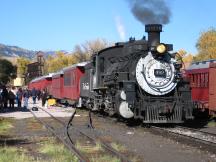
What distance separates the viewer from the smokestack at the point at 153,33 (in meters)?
17.1

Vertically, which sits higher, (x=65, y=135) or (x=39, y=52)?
(x=39, y=52)

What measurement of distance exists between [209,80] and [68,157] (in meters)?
12.0

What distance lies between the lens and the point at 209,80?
20.6 meters

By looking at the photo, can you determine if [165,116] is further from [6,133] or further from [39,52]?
[39,52]

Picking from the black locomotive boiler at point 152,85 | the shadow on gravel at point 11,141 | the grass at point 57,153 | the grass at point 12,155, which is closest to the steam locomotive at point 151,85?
the black locomotive boiler at point 152,85

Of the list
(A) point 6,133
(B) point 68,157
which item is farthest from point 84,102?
(B) point 68,157

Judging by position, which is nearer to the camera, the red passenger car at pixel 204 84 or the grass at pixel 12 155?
the grass at pixel 12 155

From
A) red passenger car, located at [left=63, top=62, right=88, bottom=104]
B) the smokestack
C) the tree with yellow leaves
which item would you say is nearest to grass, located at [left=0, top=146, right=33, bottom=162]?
the smokestack

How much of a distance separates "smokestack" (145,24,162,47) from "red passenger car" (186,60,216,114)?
4.00 m

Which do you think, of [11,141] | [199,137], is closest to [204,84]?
[199,137]

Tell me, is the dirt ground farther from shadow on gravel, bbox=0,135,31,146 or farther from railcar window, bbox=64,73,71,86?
railcar window, bbox=64,73,71,86

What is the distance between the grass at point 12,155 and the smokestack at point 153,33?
7.51 metres

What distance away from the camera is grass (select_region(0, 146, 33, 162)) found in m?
9.76

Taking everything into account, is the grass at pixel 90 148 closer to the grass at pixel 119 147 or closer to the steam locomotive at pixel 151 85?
the grass at pixel 119 147
